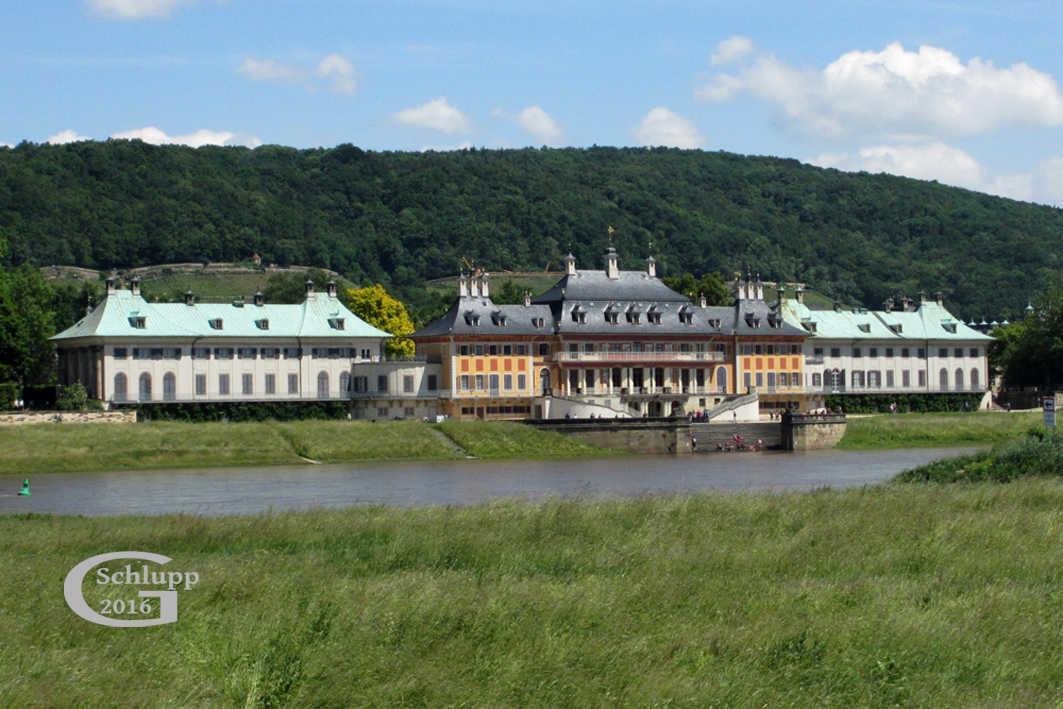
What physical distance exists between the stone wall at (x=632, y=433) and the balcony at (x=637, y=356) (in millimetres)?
9813

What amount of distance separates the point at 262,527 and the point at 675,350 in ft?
214

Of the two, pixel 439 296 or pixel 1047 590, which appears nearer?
pixel 1047 590

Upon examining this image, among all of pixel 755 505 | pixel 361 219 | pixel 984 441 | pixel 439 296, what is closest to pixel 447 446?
pixel 984 441

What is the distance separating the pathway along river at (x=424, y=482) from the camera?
46781 mm

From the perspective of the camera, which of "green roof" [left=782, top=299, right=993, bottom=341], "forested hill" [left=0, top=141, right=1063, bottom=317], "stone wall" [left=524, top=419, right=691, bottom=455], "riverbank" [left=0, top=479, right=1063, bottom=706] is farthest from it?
"forested hill" [left=0, top=141, right=1063, bottom=317]

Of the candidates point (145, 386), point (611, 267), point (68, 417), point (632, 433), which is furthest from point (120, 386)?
point (611, 267)

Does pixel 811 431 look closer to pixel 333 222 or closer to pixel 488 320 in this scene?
pixel 488 320

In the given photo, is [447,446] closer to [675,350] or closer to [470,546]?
[675,350]

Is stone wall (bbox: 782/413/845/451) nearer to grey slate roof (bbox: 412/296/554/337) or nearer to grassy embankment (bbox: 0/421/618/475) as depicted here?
grassy embankment (bbox: 0/421/618/475)

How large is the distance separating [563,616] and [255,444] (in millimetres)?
53321

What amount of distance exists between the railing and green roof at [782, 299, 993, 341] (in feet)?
30.6

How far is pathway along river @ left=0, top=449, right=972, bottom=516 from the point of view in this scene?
46.8m

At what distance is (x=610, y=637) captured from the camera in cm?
2041

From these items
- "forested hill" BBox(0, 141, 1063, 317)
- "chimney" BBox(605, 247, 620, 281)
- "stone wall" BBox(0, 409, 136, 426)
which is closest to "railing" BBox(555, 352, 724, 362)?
"chimney" BBox(605, 247, 620, 281)
